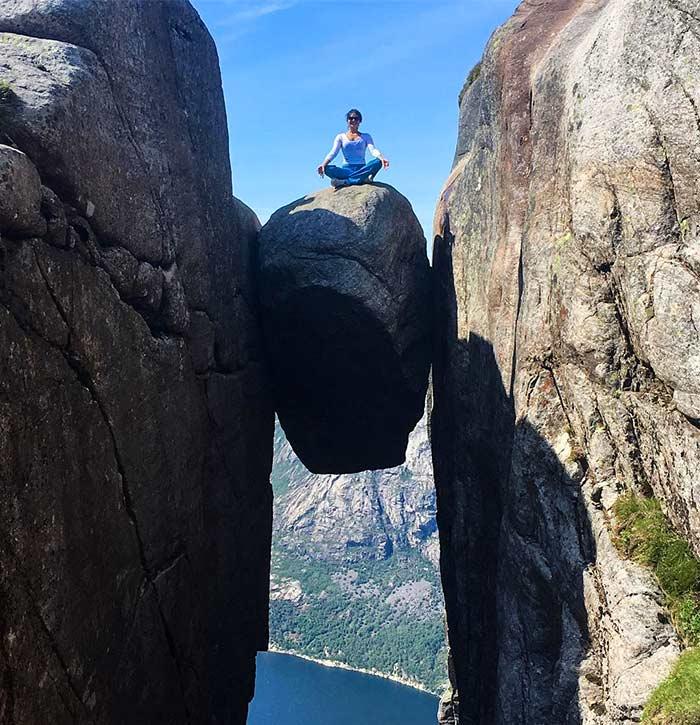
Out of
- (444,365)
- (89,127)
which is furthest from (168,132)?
(444,365)

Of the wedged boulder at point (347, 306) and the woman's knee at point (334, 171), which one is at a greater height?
the woman's knee at point (334, 171)

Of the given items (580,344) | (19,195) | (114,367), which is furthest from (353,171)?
(19,195)

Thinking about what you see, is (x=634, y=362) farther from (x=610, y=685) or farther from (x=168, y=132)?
(x=168, y=132)

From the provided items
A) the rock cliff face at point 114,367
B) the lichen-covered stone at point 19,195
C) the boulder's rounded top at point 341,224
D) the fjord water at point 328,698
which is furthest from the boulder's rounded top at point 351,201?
the fjord water at point 328,698

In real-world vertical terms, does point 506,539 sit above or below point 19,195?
below

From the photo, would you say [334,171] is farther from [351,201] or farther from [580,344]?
[580,344]

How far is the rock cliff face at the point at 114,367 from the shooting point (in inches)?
331

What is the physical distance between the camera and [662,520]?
977cm

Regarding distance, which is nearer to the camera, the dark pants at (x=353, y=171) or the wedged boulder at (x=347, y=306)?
the wedged boulder at (x=347, y=306)

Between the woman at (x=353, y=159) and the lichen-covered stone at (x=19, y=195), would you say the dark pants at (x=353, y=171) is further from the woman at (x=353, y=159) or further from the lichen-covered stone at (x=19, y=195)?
the lichen-covered stone at (x=19, y=195)

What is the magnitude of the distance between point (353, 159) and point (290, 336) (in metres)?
6.00

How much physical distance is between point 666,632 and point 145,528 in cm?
873

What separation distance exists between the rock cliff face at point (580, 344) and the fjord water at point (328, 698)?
109 metres

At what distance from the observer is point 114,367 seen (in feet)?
35.9
